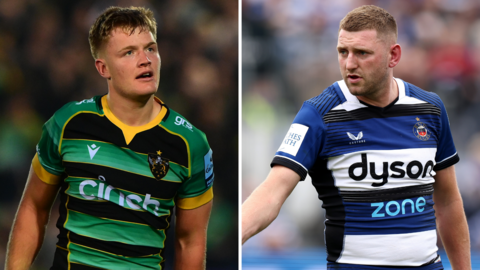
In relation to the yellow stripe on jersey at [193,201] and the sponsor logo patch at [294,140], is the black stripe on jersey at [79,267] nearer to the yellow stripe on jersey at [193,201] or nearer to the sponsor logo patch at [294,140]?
the yellow stripe on jersey at [193,201]

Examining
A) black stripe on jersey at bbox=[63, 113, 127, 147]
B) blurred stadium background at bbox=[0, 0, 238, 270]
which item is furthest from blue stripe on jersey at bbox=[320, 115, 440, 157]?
black stripe on jersey at bbox=[63, 113, 127, 147]

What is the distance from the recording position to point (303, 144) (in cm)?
265

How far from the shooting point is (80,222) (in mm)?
2721

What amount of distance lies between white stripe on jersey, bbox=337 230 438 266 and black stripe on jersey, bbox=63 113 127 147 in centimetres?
128

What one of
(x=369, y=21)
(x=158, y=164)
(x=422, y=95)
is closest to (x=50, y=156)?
(x=158, y=164)

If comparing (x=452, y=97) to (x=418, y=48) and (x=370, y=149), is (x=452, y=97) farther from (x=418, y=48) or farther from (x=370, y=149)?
(x=370, y=149)

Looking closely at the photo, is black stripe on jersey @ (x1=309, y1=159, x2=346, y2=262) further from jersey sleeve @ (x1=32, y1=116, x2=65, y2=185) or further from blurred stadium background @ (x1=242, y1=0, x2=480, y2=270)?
blurred stadium background @ (x1=242, y1=0, x2=480, y2=270)

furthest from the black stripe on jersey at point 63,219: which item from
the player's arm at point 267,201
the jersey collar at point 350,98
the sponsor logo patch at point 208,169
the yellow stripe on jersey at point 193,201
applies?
the jersey collar at point 350,98

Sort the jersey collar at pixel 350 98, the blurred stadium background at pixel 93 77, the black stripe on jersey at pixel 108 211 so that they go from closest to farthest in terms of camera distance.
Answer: the black stripe on jersey at pixel 108 211, the jersey collar at pixel 350 98, the blurred stadium background at pixel 93 77

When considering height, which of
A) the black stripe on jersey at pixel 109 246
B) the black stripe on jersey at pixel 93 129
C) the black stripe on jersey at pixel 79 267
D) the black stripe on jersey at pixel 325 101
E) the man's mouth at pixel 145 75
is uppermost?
the man's mouth at pixel 145 75

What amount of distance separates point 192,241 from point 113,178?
0.59m

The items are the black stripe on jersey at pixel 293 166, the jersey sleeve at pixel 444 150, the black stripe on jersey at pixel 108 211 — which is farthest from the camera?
the jersey sleeve at pixel 444 150

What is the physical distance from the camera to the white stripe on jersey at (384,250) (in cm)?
267

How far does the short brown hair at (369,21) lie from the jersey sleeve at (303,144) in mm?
476
